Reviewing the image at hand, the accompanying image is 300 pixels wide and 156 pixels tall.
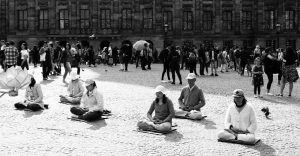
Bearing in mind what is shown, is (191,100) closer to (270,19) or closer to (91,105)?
(91,105)

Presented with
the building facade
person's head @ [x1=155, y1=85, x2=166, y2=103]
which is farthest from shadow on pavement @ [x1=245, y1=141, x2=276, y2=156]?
the building facade

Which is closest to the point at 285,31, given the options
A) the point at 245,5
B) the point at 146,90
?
the point at 245,5

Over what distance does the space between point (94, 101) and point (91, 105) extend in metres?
0.15

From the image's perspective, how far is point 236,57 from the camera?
99.1 ft

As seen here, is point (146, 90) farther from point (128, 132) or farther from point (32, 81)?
point (128, 132)

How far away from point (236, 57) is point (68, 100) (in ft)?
57.3

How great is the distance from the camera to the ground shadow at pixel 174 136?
33.2 feet

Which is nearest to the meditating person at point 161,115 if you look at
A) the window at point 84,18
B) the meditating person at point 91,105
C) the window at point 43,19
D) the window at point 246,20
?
the meditating person at point 91,105

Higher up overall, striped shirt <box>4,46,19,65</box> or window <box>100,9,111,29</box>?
window <box>100,9,111,29</box>

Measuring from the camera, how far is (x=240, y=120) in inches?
388

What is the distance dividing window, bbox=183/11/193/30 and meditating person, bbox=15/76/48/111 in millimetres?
35744

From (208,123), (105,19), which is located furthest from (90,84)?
(105,19)

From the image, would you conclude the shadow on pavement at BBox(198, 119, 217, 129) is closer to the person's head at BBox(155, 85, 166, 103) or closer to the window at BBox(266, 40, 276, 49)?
the person's head at BBox(155, 85, 166, 103)

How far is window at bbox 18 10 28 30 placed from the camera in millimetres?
49938
